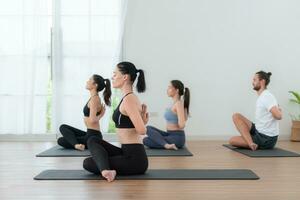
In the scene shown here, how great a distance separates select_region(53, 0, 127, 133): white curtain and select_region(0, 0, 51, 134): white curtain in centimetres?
20

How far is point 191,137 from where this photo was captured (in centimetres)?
650

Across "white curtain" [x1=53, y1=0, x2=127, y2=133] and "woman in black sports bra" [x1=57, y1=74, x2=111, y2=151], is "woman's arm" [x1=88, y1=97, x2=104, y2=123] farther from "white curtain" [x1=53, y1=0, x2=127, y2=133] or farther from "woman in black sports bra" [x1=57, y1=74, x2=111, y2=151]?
"white curtain" [x1=53, y1=0, x2=127, y2=133]

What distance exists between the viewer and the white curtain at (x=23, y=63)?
6.31 metres

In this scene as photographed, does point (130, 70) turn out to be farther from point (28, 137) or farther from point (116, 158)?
point (28, 137)

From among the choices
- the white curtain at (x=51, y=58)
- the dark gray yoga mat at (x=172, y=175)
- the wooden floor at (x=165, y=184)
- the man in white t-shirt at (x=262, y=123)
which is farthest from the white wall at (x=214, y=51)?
the dark gray yoga mat at (x=172, y=175)

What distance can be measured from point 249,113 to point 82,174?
3711mm

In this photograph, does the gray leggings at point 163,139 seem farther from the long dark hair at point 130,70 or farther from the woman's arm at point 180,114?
the long dark hair at point 130,70

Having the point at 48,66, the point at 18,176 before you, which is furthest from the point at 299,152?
the point at 48,66

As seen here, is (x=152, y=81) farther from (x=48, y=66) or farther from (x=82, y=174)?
(x=82, y=174)

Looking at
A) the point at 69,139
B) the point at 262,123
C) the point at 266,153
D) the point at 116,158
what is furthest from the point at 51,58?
the point at 116,158

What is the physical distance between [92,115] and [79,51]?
1.66 meters

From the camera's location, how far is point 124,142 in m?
3.30

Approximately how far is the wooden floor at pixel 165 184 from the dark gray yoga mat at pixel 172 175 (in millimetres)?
88

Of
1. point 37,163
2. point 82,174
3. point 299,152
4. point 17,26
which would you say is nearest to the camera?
point 82,174
